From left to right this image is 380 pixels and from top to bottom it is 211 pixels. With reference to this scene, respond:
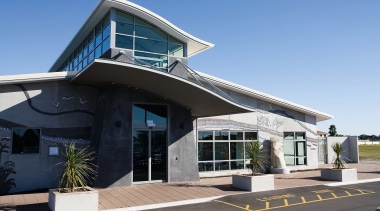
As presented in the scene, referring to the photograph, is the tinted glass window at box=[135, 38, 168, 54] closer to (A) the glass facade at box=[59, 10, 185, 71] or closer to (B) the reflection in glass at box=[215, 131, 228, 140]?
(A) the glass facade at box=[59, 10, 185, 71]

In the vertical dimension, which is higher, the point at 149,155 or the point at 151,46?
the point at 151,46

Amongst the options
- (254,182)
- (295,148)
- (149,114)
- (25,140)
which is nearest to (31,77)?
(25,140)

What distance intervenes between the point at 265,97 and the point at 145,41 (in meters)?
8.42

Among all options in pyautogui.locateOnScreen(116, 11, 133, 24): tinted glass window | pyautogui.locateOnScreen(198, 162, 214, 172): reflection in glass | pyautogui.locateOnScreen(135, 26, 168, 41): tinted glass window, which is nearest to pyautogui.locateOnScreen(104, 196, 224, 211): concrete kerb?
pyautogui.locateOnScreen(198, 162, 214, 172): reflection in glass

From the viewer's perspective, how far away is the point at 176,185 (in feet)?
46.0

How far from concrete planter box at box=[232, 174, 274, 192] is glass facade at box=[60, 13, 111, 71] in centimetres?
795

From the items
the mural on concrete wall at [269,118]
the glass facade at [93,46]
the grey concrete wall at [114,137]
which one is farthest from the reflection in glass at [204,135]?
the glass facade at [93,46]

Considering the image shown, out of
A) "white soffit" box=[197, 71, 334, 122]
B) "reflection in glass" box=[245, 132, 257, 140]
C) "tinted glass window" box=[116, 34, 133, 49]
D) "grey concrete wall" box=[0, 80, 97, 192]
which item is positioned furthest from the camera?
"reflection in glass" box=[245, 132, 257, 140]

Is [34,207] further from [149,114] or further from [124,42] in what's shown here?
[124,42]

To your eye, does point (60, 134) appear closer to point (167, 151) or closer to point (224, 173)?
point (167, 151)

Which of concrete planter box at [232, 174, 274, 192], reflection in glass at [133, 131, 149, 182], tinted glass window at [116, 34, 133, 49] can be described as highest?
tinted glass window at [116, 34, 133, 49]

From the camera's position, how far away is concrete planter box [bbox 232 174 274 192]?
501 inches

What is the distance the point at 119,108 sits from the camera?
14.1 metres

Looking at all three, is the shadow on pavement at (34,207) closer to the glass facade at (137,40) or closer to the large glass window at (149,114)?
the large glass window at (149,114)
